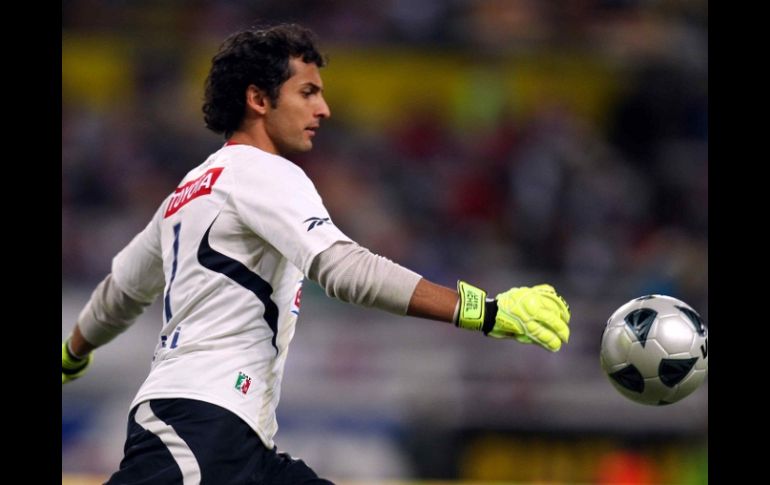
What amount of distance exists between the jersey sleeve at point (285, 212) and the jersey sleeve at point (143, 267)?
708 millimetres

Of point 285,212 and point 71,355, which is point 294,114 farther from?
point 71,355

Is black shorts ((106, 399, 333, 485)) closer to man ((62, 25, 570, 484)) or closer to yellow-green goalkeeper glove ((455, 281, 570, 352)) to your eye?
man ((62, 25, 570, 484))

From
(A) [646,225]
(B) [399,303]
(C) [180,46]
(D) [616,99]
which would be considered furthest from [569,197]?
(B) [399,303]

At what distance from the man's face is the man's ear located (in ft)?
0.09

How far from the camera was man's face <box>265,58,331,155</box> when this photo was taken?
4516 millimetres

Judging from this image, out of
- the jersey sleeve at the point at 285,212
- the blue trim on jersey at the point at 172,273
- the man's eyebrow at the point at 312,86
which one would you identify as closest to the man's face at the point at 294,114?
the man's eyebrow at the point at 312,86

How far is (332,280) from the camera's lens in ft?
12.9

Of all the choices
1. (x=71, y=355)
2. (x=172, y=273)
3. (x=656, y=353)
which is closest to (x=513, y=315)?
(x=656, y=353)

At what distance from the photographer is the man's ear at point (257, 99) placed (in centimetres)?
454

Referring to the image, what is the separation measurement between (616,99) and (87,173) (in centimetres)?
651

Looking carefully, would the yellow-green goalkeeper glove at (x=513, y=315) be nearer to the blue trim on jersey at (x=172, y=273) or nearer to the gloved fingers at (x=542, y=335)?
the gloved fingers at (x=542, y=335)

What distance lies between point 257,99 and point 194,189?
491 millimetres

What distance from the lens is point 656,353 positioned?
4.36m

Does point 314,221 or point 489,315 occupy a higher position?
point 314,221
